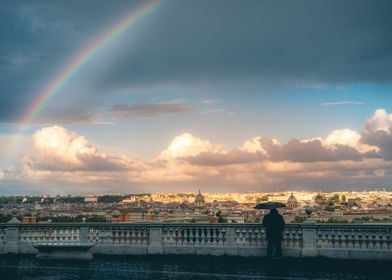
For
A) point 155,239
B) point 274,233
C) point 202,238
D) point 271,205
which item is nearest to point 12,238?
point 155,239

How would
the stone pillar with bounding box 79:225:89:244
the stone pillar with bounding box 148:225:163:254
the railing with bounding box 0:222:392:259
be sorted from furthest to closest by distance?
1. the stone pillar with bounding box 79:225:89:244
2. the stone pillar with bounding box 148:225:163:254
3. the railing with bounding box 0:222:392:259

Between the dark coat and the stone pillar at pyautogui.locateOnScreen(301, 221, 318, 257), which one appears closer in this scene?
the dark coat

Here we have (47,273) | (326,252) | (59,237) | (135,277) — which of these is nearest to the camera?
(135,277)

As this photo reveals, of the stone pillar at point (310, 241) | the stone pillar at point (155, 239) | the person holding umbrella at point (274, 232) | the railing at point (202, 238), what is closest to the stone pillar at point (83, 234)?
the railing at point (202, 238)

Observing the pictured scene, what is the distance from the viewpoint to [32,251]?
22875 mm

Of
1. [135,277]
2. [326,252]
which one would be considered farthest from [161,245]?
[326,252]

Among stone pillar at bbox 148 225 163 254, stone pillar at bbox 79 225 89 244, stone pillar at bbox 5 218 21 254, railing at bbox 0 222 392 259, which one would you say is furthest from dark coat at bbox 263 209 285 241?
stone pillar at bbox 5 218 21 254

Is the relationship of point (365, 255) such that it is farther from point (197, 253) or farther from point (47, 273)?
point (47, 273)

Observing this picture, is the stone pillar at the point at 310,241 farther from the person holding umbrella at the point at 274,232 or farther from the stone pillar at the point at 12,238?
the stone pillar at the point at 12,238

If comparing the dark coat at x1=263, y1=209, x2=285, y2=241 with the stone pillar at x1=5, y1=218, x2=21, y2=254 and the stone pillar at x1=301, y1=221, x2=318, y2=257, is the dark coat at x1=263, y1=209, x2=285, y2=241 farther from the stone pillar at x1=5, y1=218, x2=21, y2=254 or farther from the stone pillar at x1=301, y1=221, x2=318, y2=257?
the stone pillar at x1=5, y1=218, x2=21, y2=254

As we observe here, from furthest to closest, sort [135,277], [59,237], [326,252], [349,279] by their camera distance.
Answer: [59,237], [326,252], [135,277], [349,279]

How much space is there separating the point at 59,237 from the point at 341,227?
38.4 feet

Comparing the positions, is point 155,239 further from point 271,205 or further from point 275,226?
point 275,226

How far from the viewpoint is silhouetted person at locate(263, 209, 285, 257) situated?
19016mm
